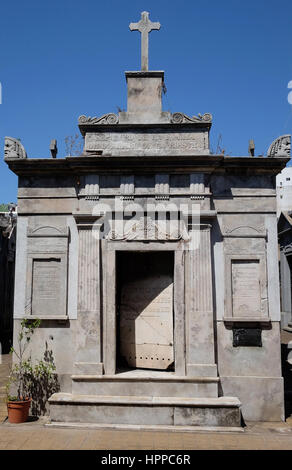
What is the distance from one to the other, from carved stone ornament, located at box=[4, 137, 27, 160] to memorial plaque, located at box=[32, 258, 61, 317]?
6.79ft

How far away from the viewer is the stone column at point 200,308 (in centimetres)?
757

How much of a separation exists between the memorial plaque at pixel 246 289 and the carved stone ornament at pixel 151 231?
1.18 metres

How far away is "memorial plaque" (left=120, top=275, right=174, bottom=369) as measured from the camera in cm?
822

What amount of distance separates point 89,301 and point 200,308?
202 centimetres

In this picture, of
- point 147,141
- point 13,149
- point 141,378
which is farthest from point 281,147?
point 13,149

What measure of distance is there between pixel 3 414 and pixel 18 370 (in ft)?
2.76

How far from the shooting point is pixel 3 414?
7820 mm

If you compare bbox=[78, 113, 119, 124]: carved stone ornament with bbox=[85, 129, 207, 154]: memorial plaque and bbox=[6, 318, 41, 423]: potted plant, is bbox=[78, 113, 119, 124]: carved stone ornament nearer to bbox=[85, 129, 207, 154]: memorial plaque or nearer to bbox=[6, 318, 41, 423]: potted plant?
bbox=[85, 129, 207, 154]: memorial plaque

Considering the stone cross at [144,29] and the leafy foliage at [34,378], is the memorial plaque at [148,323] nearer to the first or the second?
the leafy foliage at [34,378]

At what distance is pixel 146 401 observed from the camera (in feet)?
23.5

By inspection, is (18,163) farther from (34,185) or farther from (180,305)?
(180,305)

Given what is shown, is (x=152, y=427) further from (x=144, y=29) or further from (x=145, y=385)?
(x=144, y=29)

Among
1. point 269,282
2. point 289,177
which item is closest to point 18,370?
point 269,282
